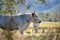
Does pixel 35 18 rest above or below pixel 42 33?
above

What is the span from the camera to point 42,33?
2438mm

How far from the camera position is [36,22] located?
2.43m

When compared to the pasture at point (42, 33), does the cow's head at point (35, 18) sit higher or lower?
higher

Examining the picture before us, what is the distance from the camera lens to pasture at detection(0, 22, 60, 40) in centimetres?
241

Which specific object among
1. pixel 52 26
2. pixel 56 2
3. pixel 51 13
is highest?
pixel 56 2

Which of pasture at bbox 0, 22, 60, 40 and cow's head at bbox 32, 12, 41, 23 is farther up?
cow's head at bbox 32, 12, 41, 23

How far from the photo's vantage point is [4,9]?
2.42 m

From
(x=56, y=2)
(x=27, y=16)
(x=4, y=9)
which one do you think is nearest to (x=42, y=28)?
(x=27, y=16)

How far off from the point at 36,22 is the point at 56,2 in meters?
0.41

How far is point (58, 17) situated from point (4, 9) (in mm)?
780

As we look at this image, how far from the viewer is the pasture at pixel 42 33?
7.90 ft

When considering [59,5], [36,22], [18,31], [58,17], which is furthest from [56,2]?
[18,31]

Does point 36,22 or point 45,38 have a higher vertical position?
point 36,22

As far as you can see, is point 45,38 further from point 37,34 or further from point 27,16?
point 27,16
